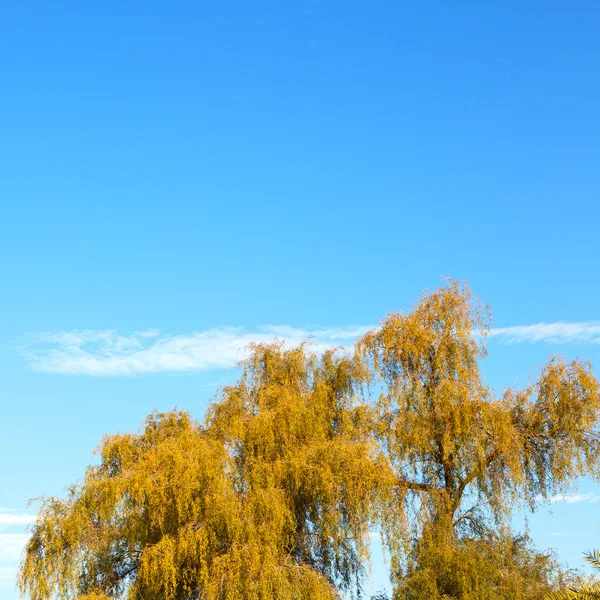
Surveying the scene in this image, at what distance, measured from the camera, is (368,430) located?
25.4m

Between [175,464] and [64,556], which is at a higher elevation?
[175,464]

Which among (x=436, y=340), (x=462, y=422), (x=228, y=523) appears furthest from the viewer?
(x=436, y=340)

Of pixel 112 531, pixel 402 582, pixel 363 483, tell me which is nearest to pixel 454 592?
pixel 402 582

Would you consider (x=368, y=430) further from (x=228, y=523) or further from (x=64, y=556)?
(x=64, y=556)

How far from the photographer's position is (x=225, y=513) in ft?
68.9

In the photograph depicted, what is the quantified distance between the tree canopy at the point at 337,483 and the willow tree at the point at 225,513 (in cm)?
5

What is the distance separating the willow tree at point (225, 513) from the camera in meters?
20.6

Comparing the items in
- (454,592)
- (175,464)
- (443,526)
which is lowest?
(454,592)

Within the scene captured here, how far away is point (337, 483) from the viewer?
22.5 meters

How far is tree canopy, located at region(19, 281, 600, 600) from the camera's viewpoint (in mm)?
21109

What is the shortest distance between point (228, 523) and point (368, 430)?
20.4 feet

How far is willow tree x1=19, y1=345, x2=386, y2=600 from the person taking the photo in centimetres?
2058

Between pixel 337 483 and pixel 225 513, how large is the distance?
3279mm

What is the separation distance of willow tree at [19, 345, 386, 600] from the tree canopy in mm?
46
